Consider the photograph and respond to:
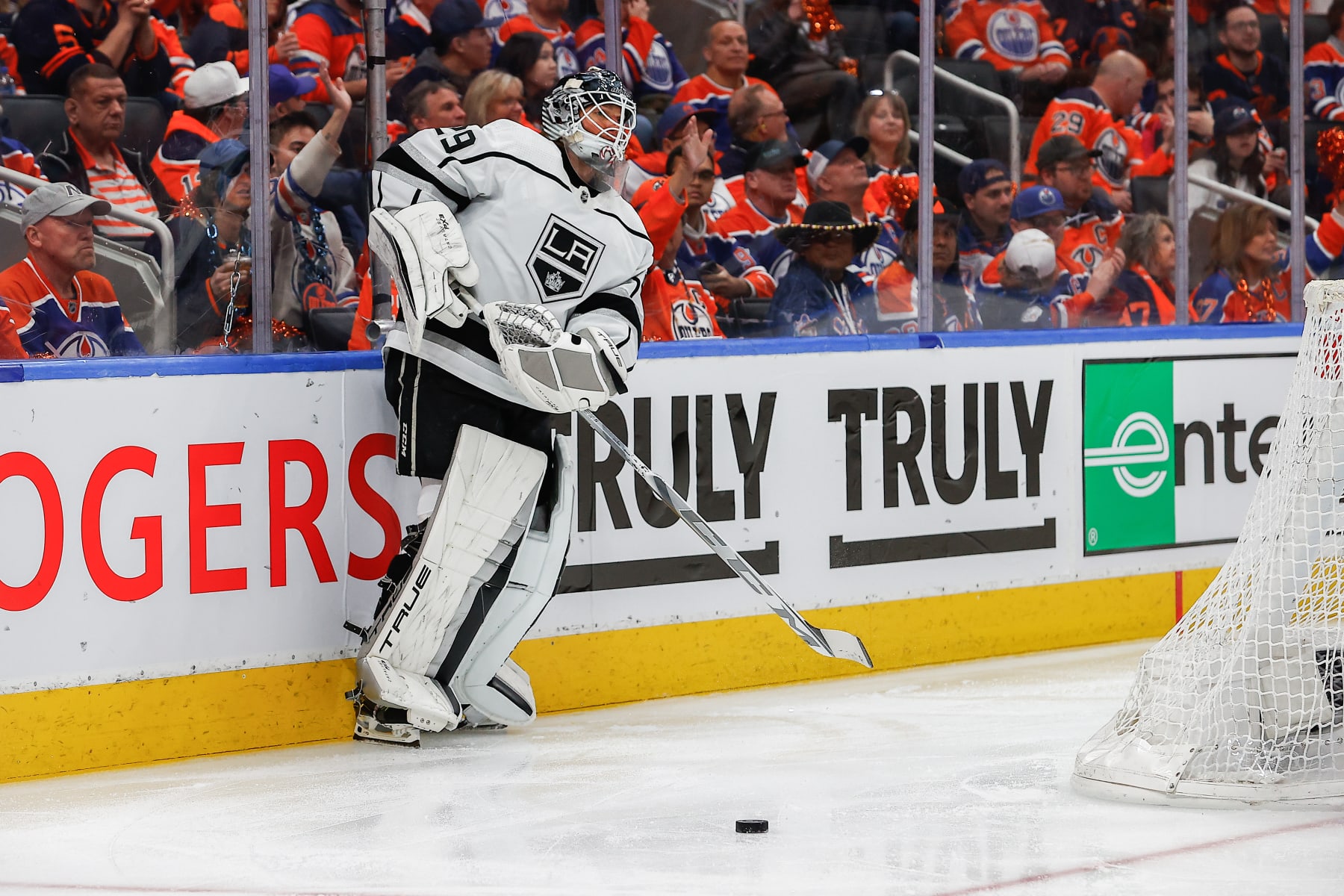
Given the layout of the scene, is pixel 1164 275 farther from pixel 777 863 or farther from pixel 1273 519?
pixel 777 863

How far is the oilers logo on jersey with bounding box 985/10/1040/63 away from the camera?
471cm

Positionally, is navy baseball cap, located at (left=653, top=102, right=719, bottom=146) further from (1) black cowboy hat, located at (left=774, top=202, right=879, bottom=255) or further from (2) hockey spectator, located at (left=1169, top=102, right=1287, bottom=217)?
(2) hockey spectator, located at (left=1169, top=102, right=1287, bottom=217)

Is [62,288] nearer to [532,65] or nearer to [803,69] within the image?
[532,65]

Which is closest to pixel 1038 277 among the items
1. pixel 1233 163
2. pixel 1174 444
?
pixel 1174 444

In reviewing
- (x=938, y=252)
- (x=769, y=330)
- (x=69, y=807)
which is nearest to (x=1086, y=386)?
(x=938, y=252)

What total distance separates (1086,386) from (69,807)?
2.74 metres

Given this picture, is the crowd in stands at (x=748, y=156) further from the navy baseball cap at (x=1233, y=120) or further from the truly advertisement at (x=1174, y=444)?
the truly advertisement at (x=1174, y=444)

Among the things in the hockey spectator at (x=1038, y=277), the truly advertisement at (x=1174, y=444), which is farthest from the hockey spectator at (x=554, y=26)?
the truly advertisement at (x=1174, y=444)

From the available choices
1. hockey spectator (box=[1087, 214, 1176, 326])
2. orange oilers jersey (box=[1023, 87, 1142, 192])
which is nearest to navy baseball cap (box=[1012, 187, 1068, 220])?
orange oilers jersey (box=[1023, 87, 1142, 192])

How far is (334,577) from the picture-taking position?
353cm

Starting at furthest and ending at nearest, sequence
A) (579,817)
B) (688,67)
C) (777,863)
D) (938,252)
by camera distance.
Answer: (938,252)
(688,67)
(579,817)
(777,863)

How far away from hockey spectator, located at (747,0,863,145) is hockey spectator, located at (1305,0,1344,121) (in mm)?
1584

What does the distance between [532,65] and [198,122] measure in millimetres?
862

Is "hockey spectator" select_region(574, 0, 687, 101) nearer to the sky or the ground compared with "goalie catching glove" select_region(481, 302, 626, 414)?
nearer to the sky
